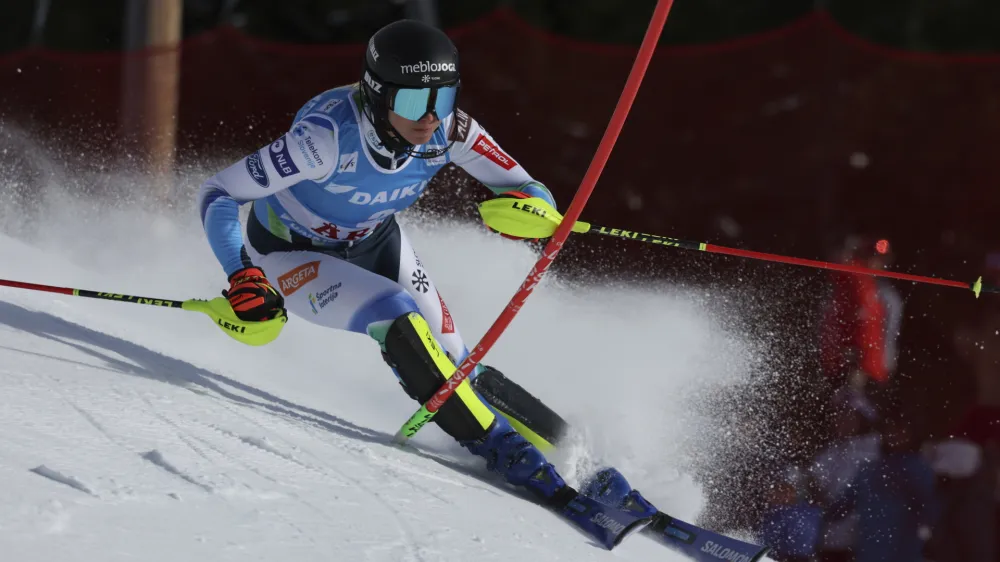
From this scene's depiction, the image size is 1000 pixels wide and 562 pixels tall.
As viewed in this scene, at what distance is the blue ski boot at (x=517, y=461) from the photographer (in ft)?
8.96

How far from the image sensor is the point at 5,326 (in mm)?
2752

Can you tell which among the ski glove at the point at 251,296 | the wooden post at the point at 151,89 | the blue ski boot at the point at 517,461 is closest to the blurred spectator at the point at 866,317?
the blue ski boot at the point at 517,461

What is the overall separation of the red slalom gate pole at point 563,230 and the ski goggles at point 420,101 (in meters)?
0.41

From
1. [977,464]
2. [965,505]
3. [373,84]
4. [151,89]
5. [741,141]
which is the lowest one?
[373,84]

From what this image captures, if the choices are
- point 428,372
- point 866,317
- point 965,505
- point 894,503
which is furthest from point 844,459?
point 428,372

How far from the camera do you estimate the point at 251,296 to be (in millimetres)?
2629

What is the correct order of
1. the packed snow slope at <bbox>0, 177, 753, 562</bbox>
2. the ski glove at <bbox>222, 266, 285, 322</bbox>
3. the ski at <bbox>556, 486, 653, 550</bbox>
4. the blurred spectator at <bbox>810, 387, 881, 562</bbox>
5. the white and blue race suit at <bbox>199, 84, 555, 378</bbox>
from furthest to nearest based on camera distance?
the blurred spectator at <bbox>810, 387, 881, 562</bbox>, the white and blue race suit at <bbox>199, 84, 555, 378</bbox>, the ski glove at <bbox>222, 266, 285, 322</bbox>, the ski at <bbox>556, 486, 653, 550</bbox>, the packed snow slope at <bbox>0, 177, 753, 562</bbox>

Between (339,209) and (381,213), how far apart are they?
5.1 inches

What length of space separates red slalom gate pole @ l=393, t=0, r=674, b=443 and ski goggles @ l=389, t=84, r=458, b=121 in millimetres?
408

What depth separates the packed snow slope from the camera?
186 centimetres

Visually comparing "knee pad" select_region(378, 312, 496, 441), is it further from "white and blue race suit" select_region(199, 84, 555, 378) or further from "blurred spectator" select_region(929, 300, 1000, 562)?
"blurred spectator" select_region(929, 300, 1000, 562)

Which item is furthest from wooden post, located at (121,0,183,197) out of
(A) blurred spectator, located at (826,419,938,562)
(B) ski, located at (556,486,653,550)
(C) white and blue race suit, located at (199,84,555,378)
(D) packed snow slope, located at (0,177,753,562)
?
(A) blurred spectator, located at (826,419,938,562)

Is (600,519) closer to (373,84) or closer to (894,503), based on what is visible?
(373,84)

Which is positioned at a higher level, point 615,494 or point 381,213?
point 381,213
